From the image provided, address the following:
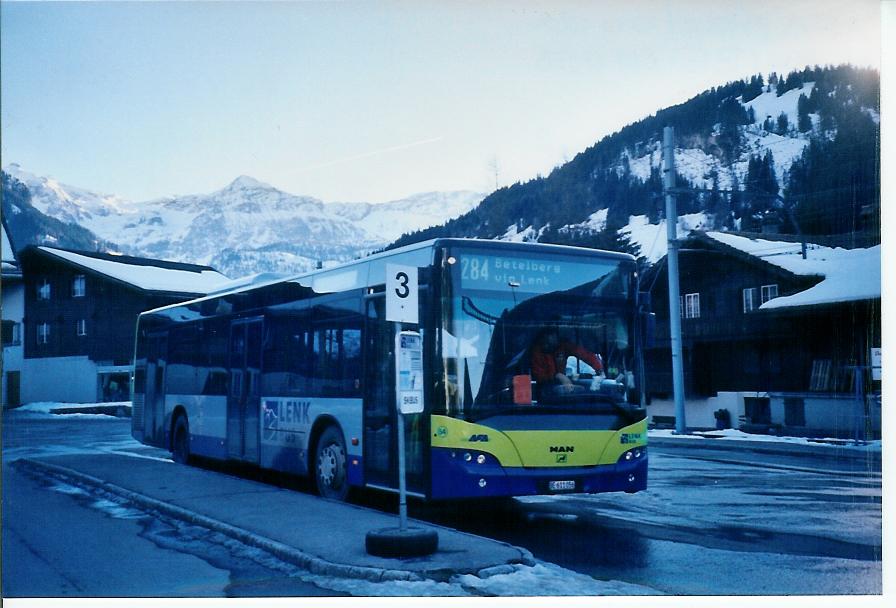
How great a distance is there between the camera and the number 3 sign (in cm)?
→ 855

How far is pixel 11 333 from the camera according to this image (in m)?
12.6

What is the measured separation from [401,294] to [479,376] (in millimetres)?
1449

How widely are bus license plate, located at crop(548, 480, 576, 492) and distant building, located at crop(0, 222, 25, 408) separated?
20.5 ft

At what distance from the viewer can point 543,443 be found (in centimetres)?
971

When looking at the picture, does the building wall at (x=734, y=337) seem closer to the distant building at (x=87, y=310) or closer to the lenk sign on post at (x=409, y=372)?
the distant building at (x=87, y=310)

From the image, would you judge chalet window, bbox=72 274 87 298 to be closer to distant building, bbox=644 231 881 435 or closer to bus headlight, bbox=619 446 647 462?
distant building, bbox=644 231 881 435

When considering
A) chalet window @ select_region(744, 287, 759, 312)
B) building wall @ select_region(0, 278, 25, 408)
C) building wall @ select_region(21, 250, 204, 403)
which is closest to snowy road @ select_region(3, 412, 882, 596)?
building wall @ select_region(0, 278, 25, 408)

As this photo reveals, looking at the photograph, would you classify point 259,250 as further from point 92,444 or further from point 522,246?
point 522,246

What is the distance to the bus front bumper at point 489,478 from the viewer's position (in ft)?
30.9

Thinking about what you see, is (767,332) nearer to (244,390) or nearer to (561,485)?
(244,390)

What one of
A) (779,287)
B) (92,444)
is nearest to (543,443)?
(92,444)

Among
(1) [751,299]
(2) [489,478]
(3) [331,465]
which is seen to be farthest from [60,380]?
(1) [751,299]

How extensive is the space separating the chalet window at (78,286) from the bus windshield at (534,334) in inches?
318

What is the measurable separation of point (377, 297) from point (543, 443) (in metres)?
2.70
